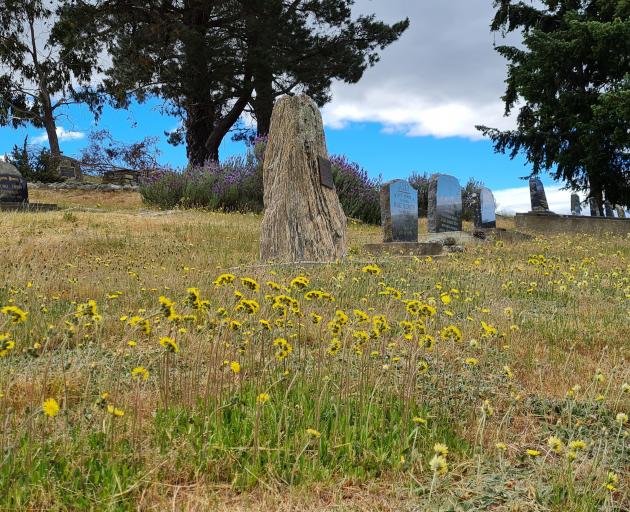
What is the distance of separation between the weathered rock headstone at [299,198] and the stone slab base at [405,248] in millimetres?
1821

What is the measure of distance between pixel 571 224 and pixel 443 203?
28.9ft

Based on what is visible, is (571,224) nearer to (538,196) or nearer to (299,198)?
(538,196)

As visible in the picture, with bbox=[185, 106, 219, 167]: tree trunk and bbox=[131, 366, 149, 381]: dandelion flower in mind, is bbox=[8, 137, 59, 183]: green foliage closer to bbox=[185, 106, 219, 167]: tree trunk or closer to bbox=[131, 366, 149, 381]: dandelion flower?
bbox=[185, 106, 219, 167]: tree trunk

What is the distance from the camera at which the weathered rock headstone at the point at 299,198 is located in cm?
965

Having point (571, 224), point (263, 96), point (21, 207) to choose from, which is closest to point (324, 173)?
point (21, 207)

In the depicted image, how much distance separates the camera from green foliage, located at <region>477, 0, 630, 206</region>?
19.5 meters

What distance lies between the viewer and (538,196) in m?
23.7

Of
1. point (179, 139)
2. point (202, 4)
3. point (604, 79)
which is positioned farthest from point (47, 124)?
point (604, 79)

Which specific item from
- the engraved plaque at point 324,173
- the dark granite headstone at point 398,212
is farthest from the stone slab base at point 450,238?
the engraved plaque at point 324,173

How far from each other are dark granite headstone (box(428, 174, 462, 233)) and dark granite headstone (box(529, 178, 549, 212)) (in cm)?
906

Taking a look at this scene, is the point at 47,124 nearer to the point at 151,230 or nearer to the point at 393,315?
the point at 151,230

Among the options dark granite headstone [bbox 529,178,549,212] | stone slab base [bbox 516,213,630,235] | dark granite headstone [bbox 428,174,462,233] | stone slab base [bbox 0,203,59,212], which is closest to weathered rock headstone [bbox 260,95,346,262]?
dark granite headstone [bbox 428,174,462,233]

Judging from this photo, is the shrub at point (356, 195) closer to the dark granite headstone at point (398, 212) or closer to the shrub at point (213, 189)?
the shrub at point (213, 189)

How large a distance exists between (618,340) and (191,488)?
4238 millimetres
